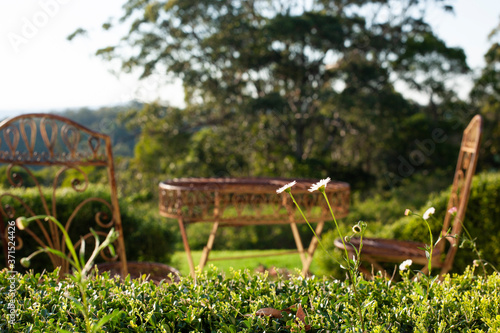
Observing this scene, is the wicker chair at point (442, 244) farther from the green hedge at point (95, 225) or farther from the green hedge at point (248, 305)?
the green hedge at point (95, 225)

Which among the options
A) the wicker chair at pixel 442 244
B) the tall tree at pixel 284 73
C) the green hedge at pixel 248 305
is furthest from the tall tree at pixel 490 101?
the green hedge at pixel 248 305

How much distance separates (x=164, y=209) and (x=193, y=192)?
23 cm

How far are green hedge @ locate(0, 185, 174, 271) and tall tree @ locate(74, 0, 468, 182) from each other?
6.36m

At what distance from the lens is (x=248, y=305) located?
3.72 ft

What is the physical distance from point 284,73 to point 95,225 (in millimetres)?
8218

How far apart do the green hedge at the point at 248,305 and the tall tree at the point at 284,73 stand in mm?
8976

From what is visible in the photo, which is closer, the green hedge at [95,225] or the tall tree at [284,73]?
the green hedge at [95,225]

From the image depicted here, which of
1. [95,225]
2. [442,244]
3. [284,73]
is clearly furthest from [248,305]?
[284,73]

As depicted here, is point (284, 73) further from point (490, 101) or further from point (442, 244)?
point (442, 244)

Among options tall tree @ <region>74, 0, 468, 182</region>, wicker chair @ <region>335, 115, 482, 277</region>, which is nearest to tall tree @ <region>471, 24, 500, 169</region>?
tall tree @ <region>74, 0, 468, 182</region>

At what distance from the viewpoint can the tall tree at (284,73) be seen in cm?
1046

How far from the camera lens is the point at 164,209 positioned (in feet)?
8.76

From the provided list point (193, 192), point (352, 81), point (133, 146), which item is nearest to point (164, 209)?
point (193, 192)

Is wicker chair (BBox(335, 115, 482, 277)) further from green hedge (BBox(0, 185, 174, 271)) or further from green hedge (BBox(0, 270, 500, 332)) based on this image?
green hedge (BBox(0, 185, 174, 271))
